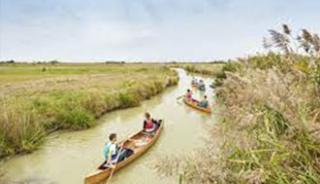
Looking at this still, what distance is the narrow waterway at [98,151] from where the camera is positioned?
38.7 ft

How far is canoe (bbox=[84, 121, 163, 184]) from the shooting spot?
10.6m

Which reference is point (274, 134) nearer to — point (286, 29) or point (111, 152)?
point (286, 29)

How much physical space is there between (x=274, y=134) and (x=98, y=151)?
11.7 m

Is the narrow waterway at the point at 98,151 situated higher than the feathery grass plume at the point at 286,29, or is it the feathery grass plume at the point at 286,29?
the feathery grass plume at the point at 286,29

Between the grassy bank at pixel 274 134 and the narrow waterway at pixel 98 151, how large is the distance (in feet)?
6.41

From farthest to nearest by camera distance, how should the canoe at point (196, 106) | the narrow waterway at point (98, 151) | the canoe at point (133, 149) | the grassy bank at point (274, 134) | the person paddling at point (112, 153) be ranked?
the canoe at point (196, 106) < the narrow waterway at point (98, 151) < the person paddling at point (112, 153) < the canoe at point (133, 149) < the grassy bank at point (274, 134)

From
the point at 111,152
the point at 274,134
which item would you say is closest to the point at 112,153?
the point at 111,152

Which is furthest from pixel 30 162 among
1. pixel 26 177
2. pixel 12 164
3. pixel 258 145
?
pixel 258 145

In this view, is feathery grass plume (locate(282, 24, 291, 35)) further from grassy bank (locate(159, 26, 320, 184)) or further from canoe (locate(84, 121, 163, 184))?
canoe (locate(84, 121, 163, 184))

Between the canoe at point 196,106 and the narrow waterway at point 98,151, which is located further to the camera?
the canoe at point 196,106

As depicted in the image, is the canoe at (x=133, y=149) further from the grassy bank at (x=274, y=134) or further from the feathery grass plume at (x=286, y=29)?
the feathery grass plume at (x=286, y=29)

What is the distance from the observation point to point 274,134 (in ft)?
13.2

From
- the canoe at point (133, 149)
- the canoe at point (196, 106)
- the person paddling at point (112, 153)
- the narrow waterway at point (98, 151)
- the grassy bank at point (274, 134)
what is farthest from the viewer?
the canoe at point (196, 106)

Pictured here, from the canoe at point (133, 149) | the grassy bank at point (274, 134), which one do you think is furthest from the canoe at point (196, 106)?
the grassy bank at point (274, 134)
